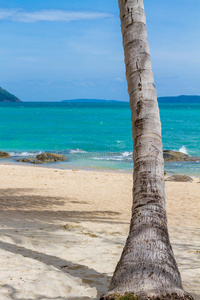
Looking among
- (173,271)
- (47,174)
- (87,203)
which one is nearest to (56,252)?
(173,271)

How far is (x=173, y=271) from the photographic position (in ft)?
11.5

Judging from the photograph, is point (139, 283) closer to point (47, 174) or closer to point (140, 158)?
point (140, 158)

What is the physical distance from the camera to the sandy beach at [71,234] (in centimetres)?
425

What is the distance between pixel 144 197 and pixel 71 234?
3294 mm

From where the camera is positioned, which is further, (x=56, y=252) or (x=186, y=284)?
(x=56, y=252)

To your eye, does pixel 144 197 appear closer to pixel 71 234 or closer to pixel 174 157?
pixel 71 234

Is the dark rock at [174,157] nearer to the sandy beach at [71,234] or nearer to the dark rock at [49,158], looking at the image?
the dark rock at [49,158]

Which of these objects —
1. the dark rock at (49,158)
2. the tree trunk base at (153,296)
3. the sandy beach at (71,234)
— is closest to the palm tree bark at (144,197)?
the tree trunk base at (153,296)

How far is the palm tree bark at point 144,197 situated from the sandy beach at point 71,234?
754mm

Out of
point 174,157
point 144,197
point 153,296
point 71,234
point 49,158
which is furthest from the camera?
point 174,157

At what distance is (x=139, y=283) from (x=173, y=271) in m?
0.41

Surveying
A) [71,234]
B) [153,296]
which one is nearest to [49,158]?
[71,234]

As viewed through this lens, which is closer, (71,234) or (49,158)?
(71,234)

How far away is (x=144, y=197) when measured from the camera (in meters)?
4.08
